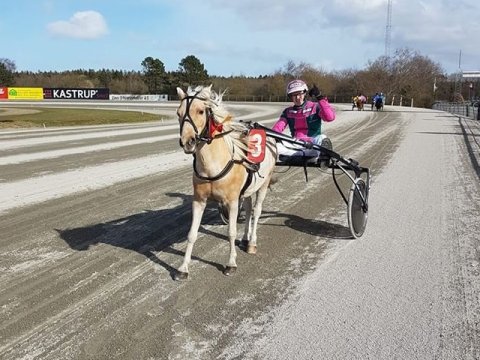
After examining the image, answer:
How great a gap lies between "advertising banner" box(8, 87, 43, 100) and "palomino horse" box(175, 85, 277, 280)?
275ft

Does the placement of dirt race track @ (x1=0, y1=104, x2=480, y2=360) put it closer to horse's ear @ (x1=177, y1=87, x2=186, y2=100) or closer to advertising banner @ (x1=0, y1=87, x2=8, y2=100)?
horse's ear @ (x1=177, y1=87, x2=186, y2=100)

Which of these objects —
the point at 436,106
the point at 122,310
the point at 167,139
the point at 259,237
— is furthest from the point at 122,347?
the point at 436,106

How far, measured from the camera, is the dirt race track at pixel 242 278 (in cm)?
334

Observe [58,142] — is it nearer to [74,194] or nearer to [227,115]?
[74,194]

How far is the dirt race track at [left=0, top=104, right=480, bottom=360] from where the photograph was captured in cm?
334

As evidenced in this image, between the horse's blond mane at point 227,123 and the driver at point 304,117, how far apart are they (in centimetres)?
141

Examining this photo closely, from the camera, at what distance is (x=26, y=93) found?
262 ft

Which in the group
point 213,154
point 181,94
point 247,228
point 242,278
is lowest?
point 242,278

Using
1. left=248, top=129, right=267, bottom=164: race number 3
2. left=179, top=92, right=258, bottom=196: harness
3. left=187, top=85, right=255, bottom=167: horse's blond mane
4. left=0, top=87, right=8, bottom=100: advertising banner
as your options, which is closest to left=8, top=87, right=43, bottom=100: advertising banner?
left=0, top=87, right=8, bottom=100: advertising banner

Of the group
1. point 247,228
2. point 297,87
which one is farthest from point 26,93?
point 247,228

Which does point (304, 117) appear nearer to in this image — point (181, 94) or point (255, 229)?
point (255, 229)

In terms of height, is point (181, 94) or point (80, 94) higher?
point (80, 94)

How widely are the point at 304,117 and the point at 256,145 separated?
1.76 meters

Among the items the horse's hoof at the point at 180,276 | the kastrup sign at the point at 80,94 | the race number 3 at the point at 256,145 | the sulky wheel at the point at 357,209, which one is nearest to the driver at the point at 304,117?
the sulky wheel at the point at 357,209
